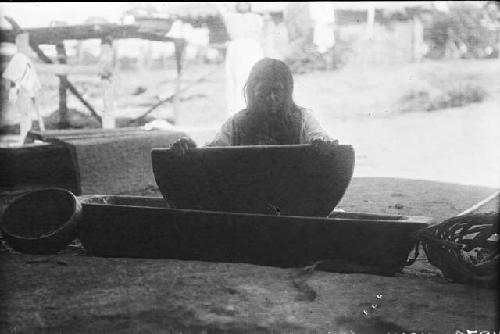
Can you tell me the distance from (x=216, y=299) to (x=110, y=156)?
3384mm

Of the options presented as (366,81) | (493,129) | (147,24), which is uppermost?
(147,24)

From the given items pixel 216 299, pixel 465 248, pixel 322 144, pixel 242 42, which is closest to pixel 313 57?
pixel 242 42

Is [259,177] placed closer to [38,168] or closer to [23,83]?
[38,168]

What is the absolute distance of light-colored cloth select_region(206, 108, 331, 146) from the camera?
3.55 m

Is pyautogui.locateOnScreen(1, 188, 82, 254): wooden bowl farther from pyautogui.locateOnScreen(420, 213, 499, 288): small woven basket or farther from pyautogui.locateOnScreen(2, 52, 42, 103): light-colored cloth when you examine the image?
pyautogui.locateOnScreen(2, 52, 42, 103): light-colored cloth

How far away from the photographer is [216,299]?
2600 mm

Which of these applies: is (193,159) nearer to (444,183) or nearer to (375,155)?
(444,183)

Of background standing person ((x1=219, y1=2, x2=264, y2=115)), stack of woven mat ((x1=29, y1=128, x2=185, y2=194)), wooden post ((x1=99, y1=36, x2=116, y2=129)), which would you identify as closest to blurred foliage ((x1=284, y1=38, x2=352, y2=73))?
background standing person ((x1=219, y1=2, x2=264, y2=115))

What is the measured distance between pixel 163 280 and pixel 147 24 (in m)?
6.19

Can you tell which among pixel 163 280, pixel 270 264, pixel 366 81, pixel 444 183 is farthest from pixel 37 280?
pixel 366 81

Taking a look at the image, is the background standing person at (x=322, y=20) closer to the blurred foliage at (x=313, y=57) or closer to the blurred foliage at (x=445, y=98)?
the blurred foliage at (x=313, y=57)

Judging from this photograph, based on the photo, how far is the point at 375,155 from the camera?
29.1ft

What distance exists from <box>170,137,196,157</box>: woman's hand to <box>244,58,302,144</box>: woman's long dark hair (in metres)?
0.64

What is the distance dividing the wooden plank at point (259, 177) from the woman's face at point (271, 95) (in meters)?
0.66
